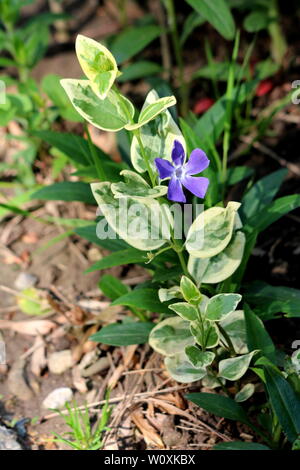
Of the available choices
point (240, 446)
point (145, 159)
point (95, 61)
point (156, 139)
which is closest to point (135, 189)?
point (145, 159)

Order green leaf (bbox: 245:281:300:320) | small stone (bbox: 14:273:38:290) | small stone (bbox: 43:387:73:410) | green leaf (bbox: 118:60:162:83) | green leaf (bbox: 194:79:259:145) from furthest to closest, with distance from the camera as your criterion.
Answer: green leaf (bbox: 118:60:162:83), small stone (bbox: 14:273:38:290), green leaf (bbox: 194:79:259:145), small stone (bbox: 43:387:73:410), green leaf (bbox: 245:281:300:320)

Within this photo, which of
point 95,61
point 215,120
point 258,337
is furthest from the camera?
point 215,120

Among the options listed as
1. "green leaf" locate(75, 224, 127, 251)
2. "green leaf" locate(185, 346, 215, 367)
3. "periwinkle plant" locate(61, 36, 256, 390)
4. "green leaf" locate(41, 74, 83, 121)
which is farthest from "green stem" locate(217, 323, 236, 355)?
"green leaf" locate(41, 74, 83, 121)

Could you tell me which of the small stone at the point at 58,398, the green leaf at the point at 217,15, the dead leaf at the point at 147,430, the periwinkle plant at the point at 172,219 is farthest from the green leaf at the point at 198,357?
the green leaf at the point at 217,15

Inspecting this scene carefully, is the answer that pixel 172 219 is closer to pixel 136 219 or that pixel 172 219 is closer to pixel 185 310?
pixel 136 219

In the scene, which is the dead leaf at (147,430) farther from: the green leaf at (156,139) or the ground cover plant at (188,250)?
the green leaf at (156,139)

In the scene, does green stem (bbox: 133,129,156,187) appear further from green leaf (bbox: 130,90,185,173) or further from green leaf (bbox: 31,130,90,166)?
green leaf (bbox: 31,130,90,166)

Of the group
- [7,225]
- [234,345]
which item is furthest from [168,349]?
[7,225]
